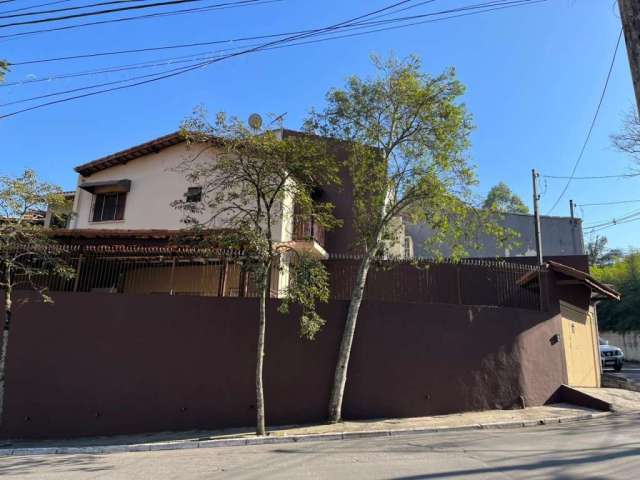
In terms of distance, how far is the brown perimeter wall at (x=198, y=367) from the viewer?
10727 millimetres

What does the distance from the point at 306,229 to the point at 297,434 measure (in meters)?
7.55

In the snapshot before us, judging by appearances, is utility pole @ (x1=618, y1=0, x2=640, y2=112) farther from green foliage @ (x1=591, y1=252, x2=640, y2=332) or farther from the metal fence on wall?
green foliage @ (x1=591, y1=252, x2=640, y2=332)

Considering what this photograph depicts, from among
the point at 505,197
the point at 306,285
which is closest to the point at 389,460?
the point at 306,285

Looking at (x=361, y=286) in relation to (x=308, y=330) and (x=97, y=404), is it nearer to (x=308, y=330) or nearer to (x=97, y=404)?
(x=308, y=330)

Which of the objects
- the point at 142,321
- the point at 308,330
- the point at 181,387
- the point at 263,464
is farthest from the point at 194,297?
the point at 263,464

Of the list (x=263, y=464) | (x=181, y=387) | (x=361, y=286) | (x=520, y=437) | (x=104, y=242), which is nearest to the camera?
(x=263, y=464)

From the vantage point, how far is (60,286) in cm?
1308

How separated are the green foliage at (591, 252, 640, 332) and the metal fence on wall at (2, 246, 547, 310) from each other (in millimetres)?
21323

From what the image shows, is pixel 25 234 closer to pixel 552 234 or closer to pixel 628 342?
pixel 552 234

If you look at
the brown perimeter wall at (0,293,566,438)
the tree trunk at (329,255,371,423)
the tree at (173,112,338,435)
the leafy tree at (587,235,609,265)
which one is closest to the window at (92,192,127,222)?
the brown perimeter wall at (0,293,566,438)

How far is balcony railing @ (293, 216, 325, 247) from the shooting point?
12.2m

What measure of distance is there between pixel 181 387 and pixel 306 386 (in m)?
2.87

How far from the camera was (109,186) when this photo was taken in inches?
733

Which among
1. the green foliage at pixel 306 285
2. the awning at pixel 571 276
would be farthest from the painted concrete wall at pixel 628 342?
the green foliage at pixel 306 285
